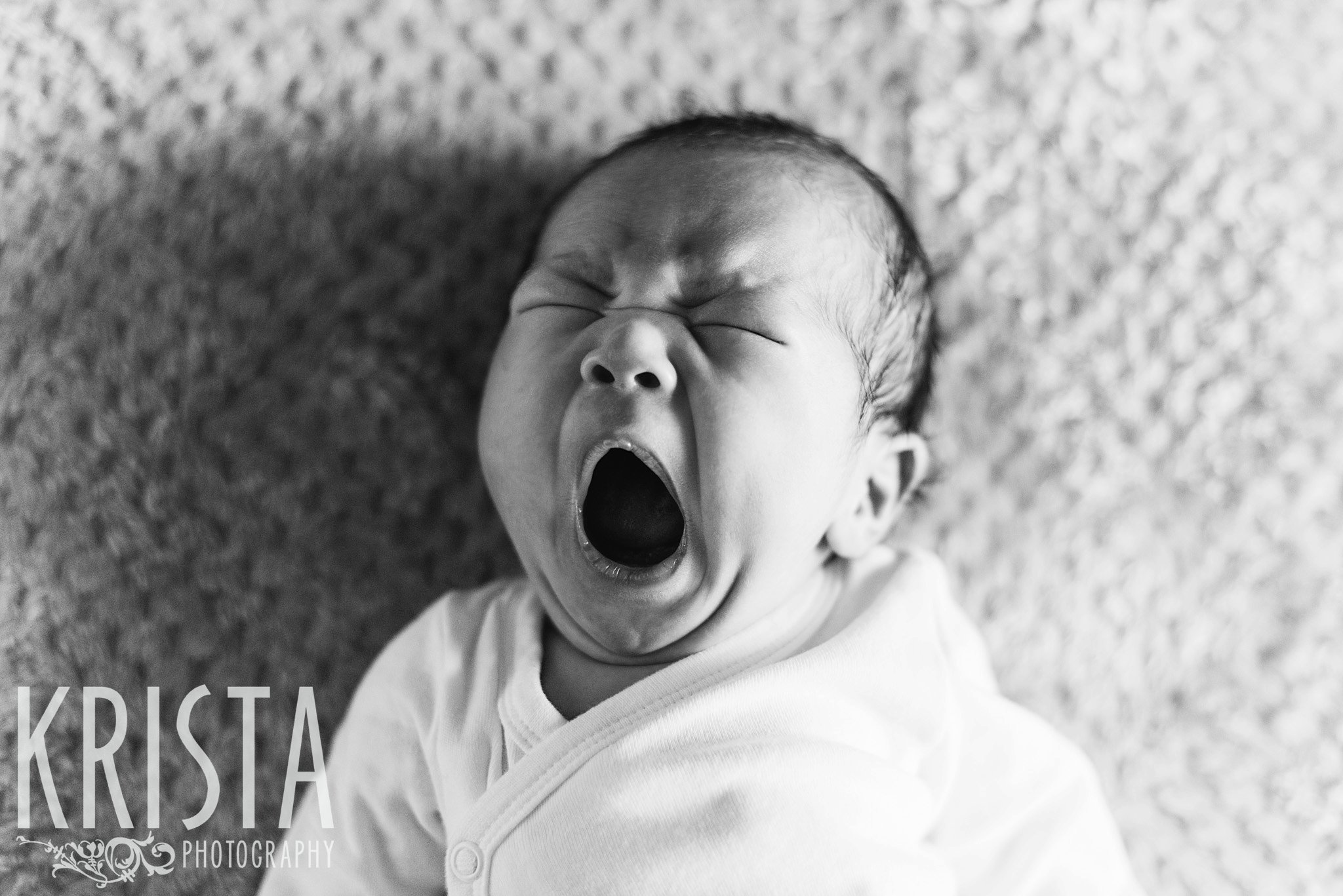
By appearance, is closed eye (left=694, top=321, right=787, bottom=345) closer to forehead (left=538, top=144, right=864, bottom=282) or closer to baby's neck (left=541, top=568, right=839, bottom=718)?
forehead (left=538, top=144, right=864, bottom=282)

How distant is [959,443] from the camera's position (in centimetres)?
110

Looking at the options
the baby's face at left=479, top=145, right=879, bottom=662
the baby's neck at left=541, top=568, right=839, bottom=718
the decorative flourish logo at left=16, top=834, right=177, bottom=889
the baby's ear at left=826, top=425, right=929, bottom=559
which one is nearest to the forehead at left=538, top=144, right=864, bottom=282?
the baby's face at left=479, top=145, right=879, bottom=662

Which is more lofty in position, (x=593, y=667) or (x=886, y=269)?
(x=886, y=269)

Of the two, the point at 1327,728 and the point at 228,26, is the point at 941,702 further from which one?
the point at 228,26

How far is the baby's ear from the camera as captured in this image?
952 mm

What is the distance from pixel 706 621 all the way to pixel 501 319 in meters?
0.32

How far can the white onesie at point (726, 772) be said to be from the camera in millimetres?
828

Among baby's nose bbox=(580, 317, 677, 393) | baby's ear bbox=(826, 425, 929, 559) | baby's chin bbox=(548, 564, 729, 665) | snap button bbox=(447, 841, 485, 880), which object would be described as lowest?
snap button bbox=(447, 841, 485, 880)

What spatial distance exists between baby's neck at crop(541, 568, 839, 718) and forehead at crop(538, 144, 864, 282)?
26 cm

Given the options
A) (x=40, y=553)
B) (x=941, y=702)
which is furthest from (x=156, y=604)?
(x=941, y=702)

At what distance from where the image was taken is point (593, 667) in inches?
36.5

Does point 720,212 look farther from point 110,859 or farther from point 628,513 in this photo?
point 110,859

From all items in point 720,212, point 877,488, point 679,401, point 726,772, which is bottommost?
point 726,772

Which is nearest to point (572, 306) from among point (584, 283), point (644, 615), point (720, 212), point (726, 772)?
point (584, 283)
